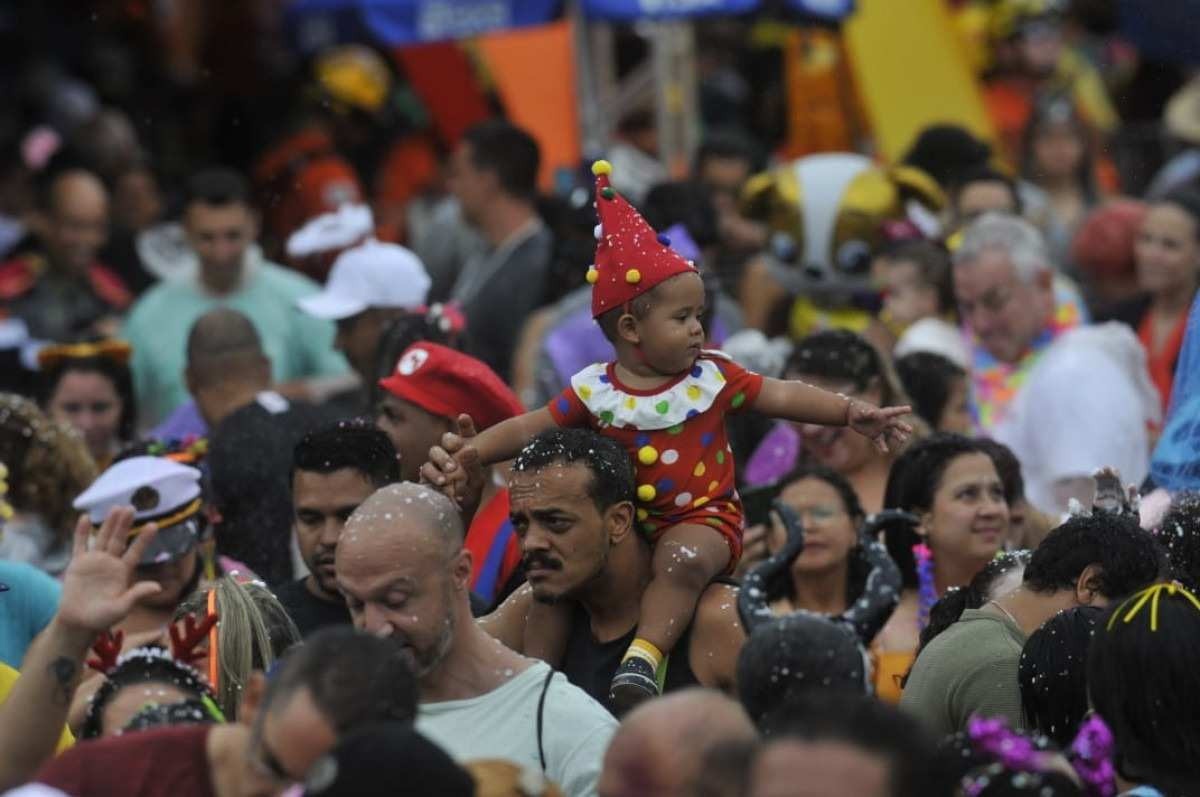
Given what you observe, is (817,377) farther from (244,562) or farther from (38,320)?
(38,320)

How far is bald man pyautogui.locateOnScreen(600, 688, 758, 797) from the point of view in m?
4.01

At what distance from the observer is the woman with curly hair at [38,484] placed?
7.77 m

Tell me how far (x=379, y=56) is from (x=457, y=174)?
612 centimetres

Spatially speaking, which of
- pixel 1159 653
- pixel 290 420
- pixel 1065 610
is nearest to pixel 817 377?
pixel 290 420

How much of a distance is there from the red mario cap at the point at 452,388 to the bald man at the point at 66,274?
4427 mm

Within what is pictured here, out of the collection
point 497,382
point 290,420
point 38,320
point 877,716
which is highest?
point 877,716

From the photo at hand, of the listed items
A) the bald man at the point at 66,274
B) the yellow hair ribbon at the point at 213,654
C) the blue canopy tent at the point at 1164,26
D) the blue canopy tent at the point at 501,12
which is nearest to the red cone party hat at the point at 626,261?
the yellow hair ribbon at the point at 213,654

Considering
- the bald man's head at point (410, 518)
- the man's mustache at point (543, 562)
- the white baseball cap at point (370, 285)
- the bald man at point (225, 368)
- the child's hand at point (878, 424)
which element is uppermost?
the child's hand at point (878, 424)

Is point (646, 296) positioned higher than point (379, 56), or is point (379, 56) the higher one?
point (646, 296)

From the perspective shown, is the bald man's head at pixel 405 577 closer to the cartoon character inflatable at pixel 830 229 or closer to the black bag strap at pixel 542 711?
the black bag strap at pixel 542 711

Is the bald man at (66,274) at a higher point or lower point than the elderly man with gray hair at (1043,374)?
lower

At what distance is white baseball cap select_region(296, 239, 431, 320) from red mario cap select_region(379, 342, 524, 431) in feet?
5.87

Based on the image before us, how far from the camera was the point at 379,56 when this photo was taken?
628 inches

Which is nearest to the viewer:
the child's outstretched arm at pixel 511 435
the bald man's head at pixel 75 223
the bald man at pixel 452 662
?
the bald man at pixel 452 662
